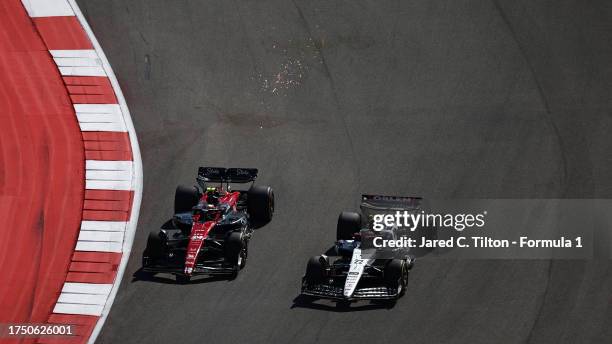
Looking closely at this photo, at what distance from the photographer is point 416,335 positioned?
76.8 feet

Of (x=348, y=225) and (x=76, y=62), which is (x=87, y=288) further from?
(x=76, y=62)

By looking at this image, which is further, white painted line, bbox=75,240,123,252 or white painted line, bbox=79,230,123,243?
white painted line, bbox=79,230,123,243

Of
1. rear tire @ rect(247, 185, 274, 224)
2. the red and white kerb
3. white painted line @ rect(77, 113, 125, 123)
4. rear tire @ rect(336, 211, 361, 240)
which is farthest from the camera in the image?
white painted line @ rect(77, 113, 125, 123)

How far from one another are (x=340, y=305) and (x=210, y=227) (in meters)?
3.81

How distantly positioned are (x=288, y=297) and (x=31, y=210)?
7406 millimetres

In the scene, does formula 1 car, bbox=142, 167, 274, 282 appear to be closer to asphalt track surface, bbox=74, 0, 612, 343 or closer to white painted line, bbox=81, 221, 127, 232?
asphalt track surface, bbox=74, 0, 612, 343

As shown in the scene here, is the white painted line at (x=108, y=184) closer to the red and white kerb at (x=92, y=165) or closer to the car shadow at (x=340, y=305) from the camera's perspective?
the red and white kerb at (x=92, y=165)

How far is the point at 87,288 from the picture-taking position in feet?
85.8

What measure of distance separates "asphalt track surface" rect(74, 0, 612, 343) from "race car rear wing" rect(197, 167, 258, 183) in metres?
0.95

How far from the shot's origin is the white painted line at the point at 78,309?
83.4 ft

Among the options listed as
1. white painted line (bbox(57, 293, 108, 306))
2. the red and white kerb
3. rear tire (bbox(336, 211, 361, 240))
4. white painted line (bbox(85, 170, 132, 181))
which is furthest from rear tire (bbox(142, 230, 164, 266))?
rear tire (bbox(336, 211, 361, 240))

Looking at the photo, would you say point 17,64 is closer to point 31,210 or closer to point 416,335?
point 31,210

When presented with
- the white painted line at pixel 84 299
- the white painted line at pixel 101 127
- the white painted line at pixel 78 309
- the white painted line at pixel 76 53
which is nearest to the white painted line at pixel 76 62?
the white painted line at pixel 76 53

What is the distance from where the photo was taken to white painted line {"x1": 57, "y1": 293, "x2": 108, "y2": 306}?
25.7 metres
